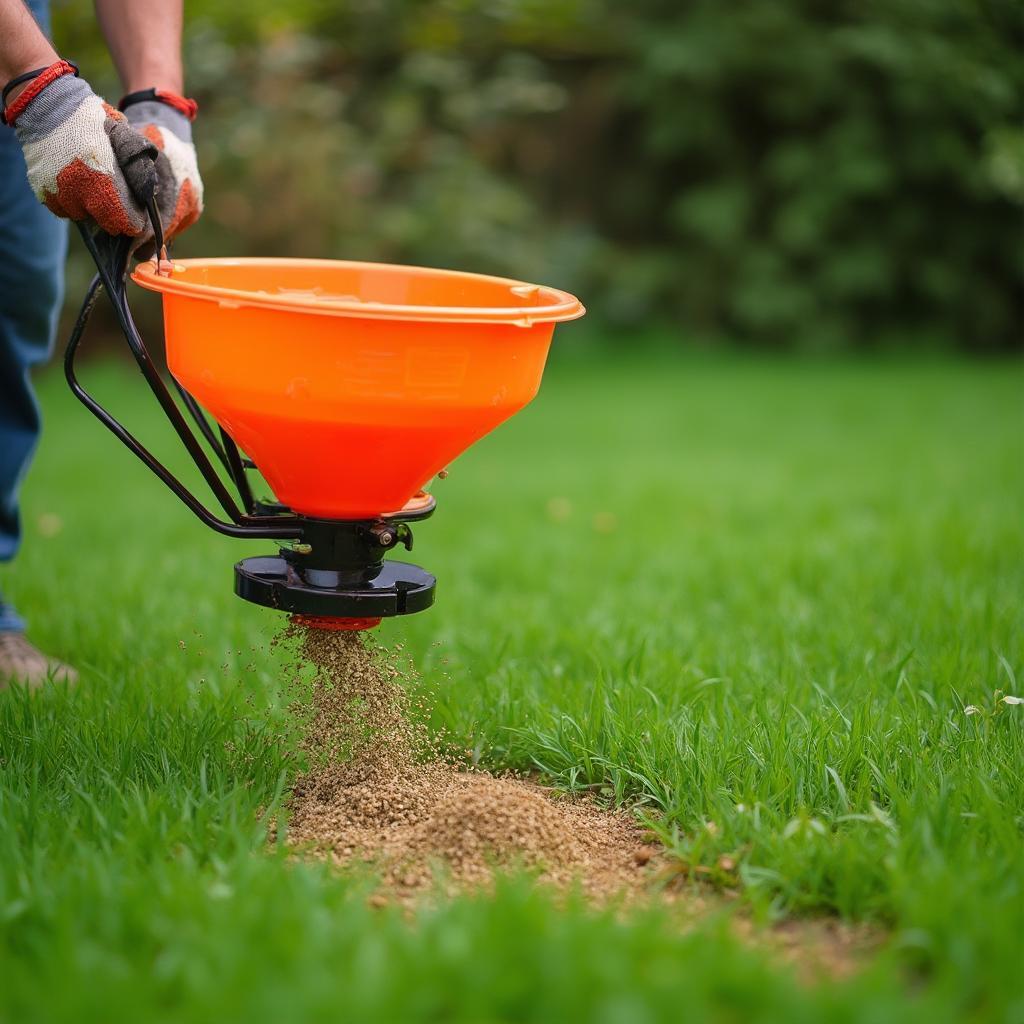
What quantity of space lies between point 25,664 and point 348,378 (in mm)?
1220

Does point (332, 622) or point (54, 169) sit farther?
point (332, 622)

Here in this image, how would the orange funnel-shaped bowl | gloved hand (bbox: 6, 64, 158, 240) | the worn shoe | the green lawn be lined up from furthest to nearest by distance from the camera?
the worn shoe < gloved hand (bbox: 6, 64, 158, 240) < the orange funnel-shaped bowl < the green lawn

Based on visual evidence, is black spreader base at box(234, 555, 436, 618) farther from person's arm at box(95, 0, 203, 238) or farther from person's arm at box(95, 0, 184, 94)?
person's arm at box(95, 0, 184, 94)

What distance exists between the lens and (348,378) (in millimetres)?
1532

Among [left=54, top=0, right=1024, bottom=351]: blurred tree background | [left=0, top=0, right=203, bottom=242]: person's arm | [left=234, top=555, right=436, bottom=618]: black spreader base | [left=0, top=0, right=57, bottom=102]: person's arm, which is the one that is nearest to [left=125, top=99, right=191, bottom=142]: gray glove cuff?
[left=0, top=0, right=203, bottom=242]: person's arm

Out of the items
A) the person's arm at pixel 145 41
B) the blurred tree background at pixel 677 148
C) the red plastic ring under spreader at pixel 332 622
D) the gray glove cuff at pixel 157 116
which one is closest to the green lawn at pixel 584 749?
the red plastic ring under spreader at pixel 332 622

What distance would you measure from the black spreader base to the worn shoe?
0.67 m

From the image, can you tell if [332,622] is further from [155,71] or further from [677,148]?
[677,148]

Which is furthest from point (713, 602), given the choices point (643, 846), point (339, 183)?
point (339, 183)

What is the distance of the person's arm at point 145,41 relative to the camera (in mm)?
2143

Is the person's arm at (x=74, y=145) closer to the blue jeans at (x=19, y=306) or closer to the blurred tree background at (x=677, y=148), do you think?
the blue jeans at (x=19, y=306)

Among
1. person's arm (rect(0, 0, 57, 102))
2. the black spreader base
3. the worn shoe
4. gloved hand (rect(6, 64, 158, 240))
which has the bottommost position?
the worn shoe

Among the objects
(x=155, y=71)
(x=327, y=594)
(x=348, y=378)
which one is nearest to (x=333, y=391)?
(x=348, y=378)

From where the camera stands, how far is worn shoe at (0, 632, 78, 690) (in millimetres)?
2287
